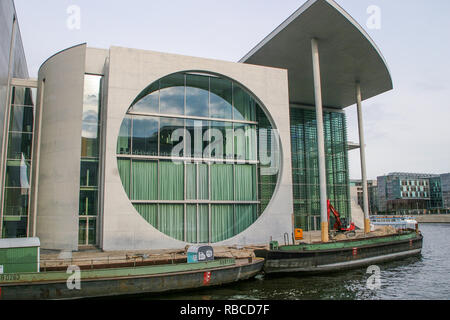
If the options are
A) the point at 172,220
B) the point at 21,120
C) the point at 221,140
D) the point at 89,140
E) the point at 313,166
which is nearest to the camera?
the point at 172,220

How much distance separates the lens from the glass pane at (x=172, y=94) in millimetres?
24234

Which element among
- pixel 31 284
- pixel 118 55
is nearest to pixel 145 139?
pixel 118 55

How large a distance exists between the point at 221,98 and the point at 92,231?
38.9ft

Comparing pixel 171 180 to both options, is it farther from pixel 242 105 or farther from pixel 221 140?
pixel 242 105

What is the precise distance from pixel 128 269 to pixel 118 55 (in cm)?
1359

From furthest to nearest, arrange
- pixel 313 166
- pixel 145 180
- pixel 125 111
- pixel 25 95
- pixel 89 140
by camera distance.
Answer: pixel 313 166
pixel 25 95
pixel 89 140
pixel 145 180
pixel 125 111

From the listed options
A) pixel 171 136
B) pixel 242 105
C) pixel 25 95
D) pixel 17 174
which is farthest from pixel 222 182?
pixel 25 95

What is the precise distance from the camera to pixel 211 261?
16797 millimetres

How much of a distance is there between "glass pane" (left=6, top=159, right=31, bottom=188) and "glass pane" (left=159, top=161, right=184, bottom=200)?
29.9 ft

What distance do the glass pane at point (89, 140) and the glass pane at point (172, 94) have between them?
446 centimetres

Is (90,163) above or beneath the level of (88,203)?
above

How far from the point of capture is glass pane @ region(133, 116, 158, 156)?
23.3 metres

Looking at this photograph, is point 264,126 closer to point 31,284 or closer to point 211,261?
point 211,261

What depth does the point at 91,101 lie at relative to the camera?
24234 millimetres
